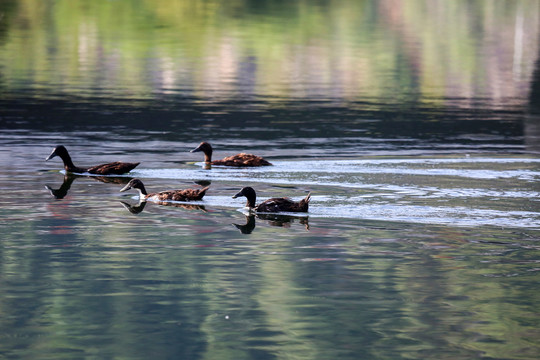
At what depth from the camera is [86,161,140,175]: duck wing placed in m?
26.3

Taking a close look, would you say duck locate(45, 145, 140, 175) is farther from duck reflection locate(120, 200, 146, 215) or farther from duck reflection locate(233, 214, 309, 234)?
duck reflection locate(233, 214, 309, 234)

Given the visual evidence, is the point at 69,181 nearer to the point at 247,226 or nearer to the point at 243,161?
the point at 243,161

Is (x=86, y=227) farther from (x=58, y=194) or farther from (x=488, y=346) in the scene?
(x=488, y=346)

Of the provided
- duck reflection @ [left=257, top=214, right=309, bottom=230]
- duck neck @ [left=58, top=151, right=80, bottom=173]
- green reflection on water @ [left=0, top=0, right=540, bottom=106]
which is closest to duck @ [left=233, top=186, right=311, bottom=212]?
duck reflection @ [left=257, top=214, right=309, bottom=230]

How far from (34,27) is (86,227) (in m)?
100

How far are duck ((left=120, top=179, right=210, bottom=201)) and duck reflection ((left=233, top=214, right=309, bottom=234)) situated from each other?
5.17 ft

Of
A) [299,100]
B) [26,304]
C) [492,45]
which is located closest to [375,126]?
[299,100]

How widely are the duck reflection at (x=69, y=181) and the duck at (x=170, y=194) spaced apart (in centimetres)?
139

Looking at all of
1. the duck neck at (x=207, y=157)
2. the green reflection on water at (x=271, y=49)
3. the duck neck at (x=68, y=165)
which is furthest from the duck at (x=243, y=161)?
the green reflection on water at (x=271, y=49)

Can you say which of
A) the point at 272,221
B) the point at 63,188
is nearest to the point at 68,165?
the point at 63,188

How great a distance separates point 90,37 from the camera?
105812 millimetres

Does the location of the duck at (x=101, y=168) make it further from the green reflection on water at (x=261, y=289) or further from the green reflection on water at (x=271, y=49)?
the green reflection on water at (x=271, y=49)

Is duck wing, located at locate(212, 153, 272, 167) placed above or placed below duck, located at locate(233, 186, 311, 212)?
above

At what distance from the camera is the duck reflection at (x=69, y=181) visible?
2380 cm
